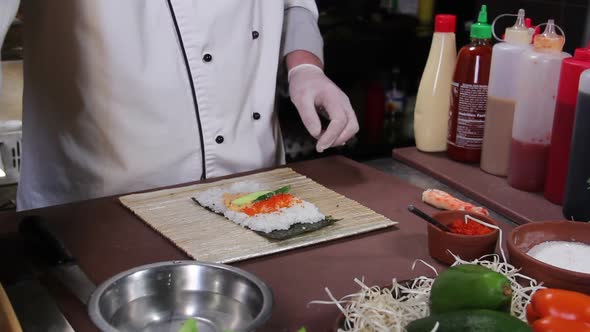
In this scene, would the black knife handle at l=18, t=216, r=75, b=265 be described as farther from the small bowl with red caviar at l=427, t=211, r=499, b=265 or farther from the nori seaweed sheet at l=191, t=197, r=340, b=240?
the small bowl with red caviar at l=427, t=211, r=499, b=265

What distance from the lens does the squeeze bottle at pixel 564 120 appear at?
145cm

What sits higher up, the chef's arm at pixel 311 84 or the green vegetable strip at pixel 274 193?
the chef's arm at pixel 311 84

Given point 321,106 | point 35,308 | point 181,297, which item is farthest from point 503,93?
point 35,308

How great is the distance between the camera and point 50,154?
5.85ft

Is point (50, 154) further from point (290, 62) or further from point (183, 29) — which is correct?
point (290, 62)

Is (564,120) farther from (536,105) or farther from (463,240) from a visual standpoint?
(463,240)

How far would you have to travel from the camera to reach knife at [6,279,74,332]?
1.01 m

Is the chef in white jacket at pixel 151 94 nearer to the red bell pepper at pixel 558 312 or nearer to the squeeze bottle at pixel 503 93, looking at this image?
the squeeze bottle at pixel 503 93

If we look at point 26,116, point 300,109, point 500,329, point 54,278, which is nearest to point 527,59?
point 300,109

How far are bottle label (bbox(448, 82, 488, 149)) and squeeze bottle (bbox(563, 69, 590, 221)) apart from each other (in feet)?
1.16

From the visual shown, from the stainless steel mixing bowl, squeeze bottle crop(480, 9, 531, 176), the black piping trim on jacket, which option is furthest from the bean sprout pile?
the black piping trim on jacket

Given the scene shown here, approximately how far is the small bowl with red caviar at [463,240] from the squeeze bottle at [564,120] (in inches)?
13.3

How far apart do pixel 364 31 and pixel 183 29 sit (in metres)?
1.68

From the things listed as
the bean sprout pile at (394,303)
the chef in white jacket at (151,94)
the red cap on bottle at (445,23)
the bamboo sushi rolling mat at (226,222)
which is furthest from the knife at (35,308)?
the red cap on bottle at (445,23)
